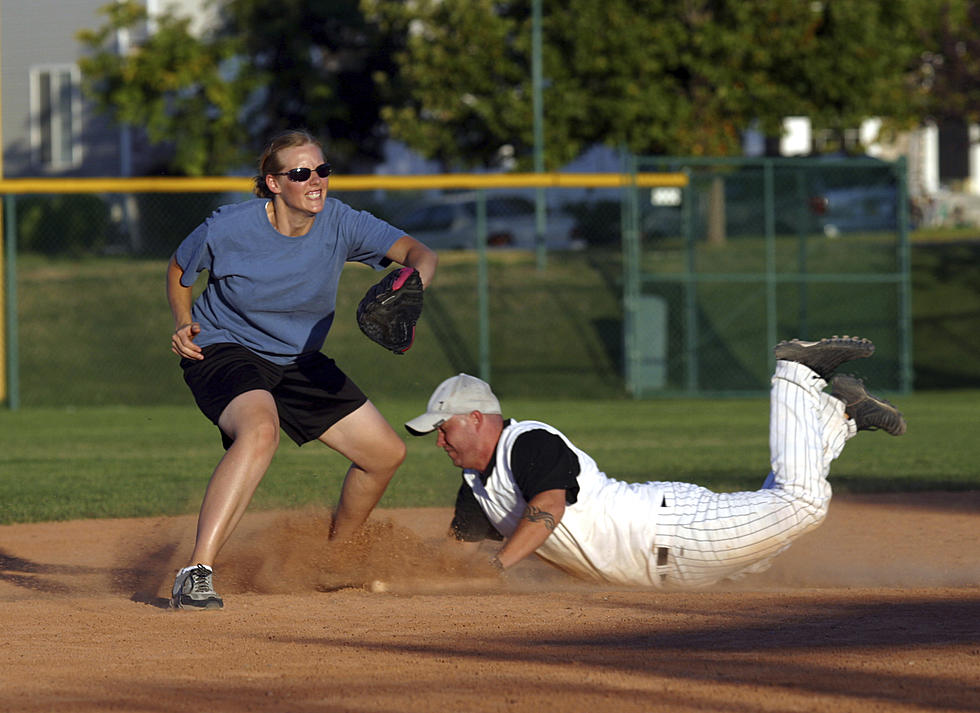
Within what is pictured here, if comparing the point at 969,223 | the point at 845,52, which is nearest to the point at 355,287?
the point at 845,52

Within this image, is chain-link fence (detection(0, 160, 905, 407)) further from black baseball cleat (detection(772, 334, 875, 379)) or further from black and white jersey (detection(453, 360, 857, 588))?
black and white jersey (detection(453, 360, 857, 588))

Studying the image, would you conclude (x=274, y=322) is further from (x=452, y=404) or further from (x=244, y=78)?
(x=244, y=78)

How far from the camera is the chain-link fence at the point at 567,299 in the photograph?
16.7 meters

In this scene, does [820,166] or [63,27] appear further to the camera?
[63,27]

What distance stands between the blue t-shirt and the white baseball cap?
0.66 m

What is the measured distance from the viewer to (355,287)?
61.1ft

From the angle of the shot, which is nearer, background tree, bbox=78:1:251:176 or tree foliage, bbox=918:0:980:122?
tree foliage, bbox=918:0:980:122

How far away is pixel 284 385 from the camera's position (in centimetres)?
550

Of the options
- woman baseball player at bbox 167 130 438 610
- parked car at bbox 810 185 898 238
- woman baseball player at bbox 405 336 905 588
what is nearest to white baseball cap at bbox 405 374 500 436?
woman baseball player at bbox 405 336 905 588

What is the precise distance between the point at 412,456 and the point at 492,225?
873cm

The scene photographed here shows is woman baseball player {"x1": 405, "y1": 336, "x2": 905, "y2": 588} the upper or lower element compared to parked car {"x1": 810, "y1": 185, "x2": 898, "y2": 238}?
lower

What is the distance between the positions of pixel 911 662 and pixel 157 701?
2.00 m

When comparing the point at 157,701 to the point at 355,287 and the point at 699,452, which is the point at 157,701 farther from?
the point at 355,287

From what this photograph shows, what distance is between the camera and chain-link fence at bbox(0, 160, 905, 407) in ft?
54.6
